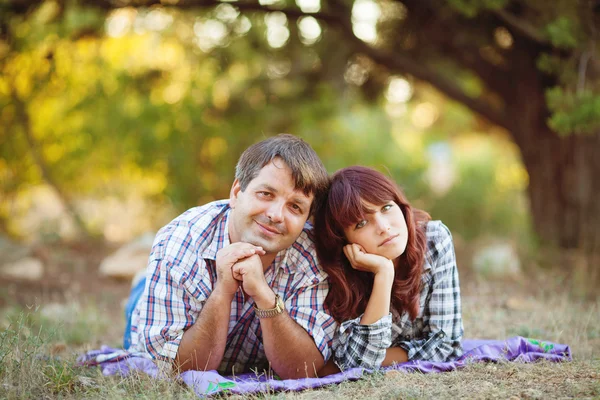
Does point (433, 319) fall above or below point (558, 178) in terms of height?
below

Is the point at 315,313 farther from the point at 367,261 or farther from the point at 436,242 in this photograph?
the point at 436,242

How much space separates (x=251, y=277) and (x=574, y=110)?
11.5 ft

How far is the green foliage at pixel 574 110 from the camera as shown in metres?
5.05

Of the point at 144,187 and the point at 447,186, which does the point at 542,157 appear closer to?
the point at 447,186

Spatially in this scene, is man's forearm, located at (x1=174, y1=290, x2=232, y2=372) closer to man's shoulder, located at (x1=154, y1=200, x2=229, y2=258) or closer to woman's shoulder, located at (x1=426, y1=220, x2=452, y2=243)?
man's shoulder, located at (x1=154, y1=200, x2=229, y2=258)

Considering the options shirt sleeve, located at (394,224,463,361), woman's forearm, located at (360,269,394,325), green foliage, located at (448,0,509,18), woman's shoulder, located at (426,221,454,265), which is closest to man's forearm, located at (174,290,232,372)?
woman's forearm, located at (360,269,394,325)

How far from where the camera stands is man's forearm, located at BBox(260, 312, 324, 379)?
318 cm

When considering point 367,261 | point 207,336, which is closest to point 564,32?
point 367,261

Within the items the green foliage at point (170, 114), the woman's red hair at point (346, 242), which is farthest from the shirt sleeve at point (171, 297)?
the green foliage at point (170, 114)

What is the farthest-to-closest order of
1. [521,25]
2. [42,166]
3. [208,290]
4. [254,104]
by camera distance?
[254,104], [42,166], [521,25], [208,290]

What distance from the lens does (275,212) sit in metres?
3.19

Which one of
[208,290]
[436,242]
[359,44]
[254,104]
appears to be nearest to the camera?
[208,290]

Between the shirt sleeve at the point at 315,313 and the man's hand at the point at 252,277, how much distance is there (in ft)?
0.92

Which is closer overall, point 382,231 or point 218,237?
point 382,231
